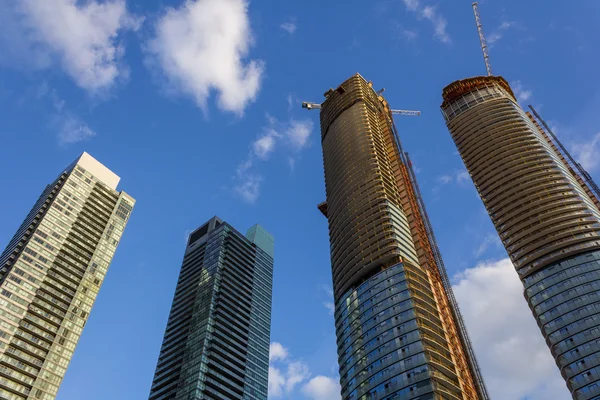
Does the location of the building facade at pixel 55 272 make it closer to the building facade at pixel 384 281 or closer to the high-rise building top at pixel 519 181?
the building facade at pixel 384 281

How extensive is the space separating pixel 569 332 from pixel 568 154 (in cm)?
9262

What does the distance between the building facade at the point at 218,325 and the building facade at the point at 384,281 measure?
50573 millimetres

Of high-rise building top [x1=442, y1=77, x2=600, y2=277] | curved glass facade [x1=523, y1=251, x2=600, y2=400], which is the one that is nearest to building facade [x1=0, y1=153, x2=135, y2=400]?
curved glass facade [x1=523, y1=251, x2=600, y2=400]

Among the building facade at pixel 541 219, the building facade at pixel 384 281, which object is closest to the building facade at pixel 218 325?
the building facade at pixel 384 281

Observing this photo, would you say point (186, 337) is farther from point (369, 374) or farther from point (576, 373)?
point (576, 373)

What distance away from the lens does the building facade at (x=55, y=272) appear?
125 metres

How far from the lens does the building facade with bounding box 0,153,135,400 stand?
12456cm

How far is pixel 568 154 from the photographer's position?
6786 inches

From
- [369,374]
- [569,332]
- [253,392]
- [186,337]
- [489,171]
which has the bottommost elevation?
[369,374]

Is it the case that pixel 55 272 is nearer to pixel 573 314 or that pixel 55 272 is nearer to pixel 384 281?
pixel 384 281

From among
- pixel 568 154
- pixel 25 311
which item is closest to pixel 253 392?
pixel 25 311

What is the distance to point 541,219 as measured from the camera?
12031 centimetres

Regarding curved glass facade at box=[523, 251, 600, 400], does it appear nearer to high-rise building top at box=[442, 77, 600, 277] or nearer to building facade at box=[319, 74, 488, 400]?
high-rise building top at box=[442, 77, 600, 277]

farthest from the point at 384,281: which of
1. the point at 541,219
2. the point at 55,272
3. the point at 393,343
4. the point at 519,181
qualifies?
the point at 55,272
